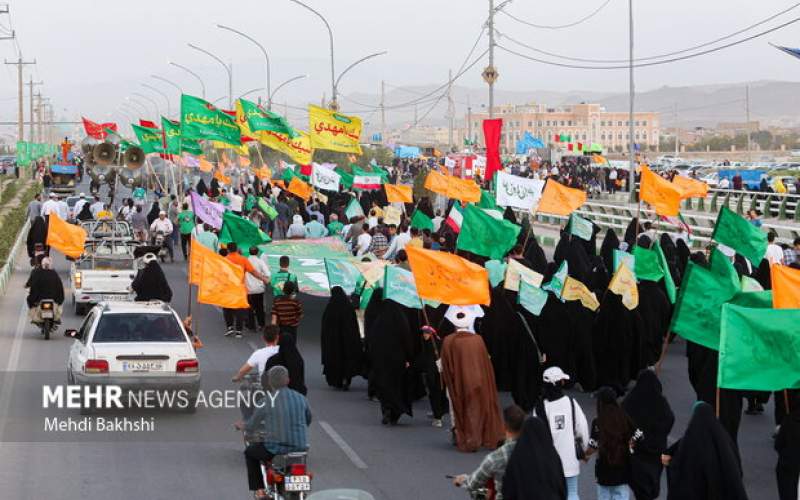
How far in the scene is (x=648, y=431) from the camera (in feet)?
33.2

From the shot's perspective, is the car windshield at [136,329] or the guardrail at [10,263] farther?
the guardrail at [10,263]

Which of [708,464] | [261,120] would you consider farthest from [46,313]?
A: [261,120]

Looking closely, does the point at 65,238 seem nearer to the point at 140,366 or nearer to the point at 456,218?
the point at 456,218

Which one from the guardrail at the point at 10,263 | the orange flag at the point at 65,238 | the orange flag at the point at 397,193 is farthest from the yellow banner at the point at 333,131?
the orange flag at the point at 65,238

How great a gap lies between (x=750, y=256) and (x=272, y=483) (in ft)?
29.2

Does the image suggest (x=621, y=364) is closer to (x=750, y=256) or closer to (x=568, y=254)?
(x=750, y=256)

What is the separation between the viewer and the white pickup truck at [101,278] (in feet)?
79.1

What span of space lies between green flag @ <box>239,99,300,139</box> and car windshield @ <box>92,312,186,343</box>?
65.6 feet

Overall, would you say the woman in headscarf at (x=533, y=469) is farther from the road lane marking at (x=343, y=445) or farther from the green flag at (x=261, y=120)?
the green flag at (x=261, y=120)

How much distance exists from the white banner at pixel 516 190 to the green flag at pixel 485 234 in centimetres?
657

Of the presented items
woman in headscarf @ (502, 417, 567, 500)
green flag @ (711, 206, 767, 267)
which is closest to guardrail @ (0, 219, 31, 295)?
green flag @ (711, 206, 767, 267)

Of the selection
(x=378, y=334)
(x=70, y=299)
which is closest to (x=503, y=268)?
(x=378, y=334)

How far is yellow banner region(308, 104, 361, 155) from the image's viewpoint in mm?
35188

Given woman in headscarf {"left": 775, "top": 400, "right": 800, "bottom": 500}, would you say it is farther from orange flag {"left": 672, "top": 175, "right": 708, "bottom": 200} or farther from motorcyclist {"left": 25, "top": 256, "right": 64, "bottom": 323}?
orange flag {"left": 672, "top": 175, "right": 708, "bottom": 200}
